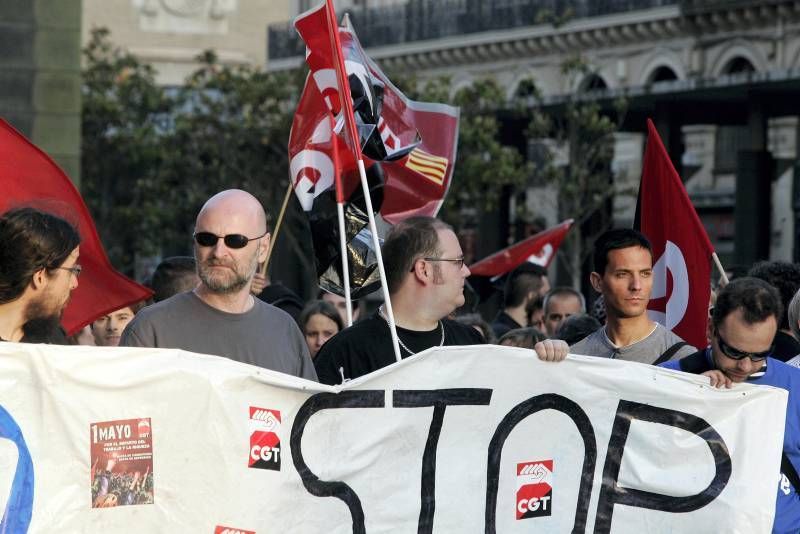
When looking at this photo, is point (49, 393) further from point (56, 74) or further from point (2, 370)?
point (56, 74)

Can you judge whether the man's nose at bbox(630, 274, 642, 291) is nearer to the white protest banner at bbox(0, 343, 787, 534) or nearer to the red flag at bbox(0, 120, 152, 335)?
the white protest banner at bbox(0, 343, 787, 534)

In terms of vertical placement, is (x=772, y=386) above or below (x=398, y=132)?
below

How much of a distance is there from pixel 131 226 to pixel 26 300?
35482 millimetres

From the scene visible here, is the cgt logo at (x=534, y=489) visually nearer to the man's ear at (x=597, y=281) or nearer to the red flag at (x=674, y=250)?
the man's ear at (x=597, y=281)

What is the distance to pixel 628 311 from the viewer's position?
6836 mm

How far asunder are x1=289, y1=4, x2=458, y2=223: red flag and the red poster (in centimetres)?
202

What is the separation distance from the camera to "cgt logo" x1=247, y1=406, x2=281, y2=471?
577 centimetres

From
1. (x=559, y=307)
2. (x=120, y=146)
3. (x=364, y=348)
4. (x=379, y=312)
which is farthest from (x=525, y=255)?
(x=120, y=146)

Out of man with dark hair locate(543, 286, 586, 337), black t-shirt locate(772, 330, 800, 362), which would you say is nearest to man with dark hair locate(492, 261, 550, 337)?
man with dark hair locate(543, 286, 586, 337)

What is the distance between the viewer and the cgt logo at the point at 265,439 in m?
5.77

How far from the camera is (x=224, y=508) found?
18.6 ft

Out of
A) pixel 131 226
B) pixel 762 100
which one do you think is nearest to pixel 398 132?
pixel 762 100

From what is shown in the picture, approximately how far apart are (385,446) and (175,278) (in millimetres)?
2654

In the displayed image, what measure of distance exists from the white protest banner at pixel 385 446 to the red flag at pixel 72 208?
1.57 meters
